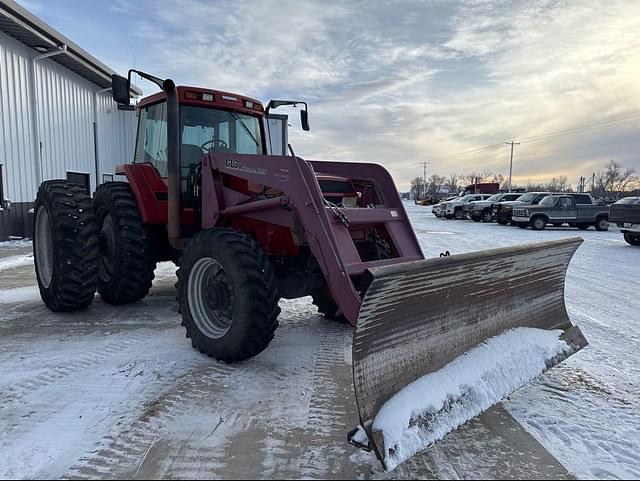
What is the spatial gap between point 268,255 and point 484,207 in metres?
23.9

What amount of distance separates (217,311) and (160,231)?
1.97 meters

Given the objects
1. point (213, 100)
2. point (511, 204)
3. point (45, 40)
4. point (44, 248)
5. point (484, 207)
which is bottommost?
point (44, 248)

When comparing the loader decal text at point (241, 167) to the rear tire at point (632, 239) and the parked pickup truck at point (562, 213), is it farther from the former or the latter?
the parked pickup truck at point (562, 213)

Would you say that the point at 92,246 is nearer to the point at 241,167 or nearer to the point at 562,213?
the point at 241,167

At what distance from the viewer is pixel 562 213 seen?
66.6 feet

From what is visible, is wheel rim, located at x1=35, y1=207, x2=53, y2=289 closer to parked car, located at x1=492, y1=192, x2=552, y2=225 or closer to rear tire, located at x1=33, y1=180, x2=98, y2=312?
rear tire, located at x1=33, y1=180, x2=98, y2=312

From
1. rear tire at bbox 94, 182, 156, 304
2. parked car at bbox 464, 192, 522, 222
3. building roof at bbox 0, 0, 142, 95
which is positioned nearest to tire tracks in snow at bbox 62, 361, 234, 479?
rear tire at bbox 94, 182, 156, 304

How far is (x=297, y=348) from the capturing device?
437cm

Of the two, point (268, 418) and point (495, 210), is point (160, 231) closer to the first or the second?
point (268, 418)

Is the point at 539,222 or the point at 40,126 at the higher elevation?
the point at 40,126

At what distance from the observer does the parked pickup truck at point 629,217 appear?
13531mm

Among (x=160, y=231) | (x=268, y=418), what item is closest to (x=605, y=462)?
(x=268, y=418)

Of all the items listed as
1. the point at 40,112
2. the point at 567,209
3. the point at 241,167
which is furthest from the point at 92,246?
the point at 567,209

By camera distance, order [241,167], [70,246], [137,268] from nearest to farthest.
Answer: [241,167] → [70,246] → [137,268]
